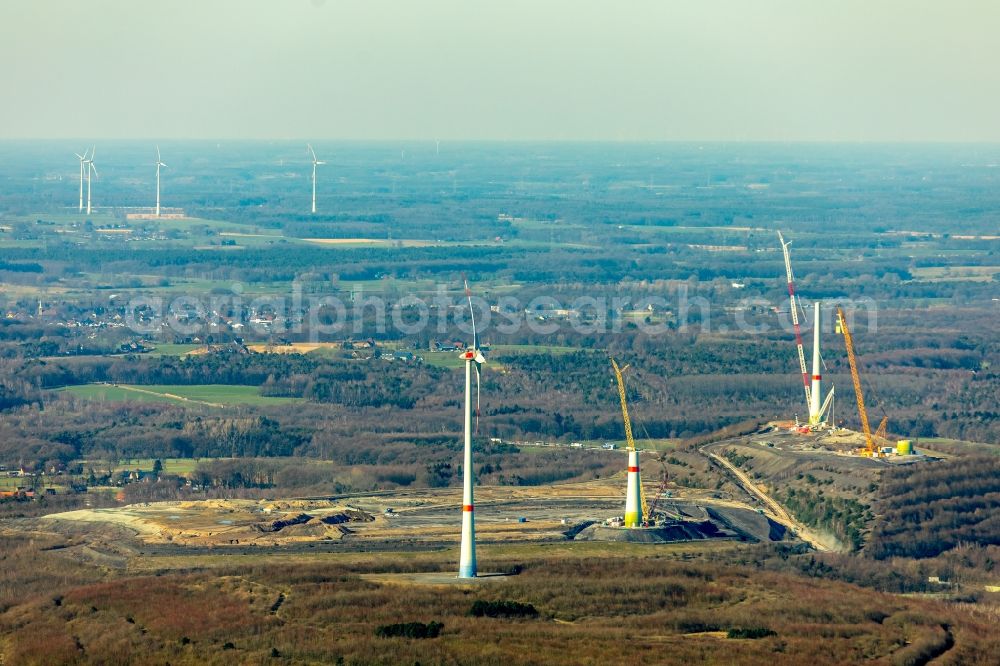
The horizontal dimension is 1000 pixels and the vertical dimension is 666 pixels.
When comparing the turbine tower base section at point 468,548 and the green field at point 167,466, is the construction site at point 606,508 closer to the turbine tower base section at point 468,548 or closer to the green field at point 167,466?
the turbine tower base section at point 468,548

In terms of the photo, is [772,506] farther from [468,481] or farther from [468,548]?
[468,481]

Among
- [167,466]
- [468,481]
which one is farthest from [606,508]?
[167,466]

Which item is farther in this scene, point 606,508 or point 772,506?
point 772,506

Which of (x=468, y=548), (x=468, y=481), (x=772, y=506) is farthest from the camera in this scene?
(x=772, y=506)

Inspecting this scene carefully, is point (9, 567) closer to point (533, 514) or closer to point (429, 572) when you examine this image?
point (429, 572)

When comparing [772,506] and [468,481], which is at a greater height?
[468,481]

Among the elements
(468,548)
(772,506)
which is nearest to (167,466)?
(772,506)

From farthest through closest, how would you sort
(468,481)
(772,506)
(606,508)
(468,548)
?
(772,506), (606,508), (468,548), (468,481)

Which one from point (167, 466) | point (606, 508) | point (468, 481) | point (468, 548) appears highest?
point (468, 481)

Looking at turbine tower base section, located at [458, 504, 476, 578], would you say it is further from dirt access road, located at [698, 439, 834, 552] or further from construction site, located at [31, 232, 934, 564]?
dirt access road, located at [698, 439, 834, 552]
